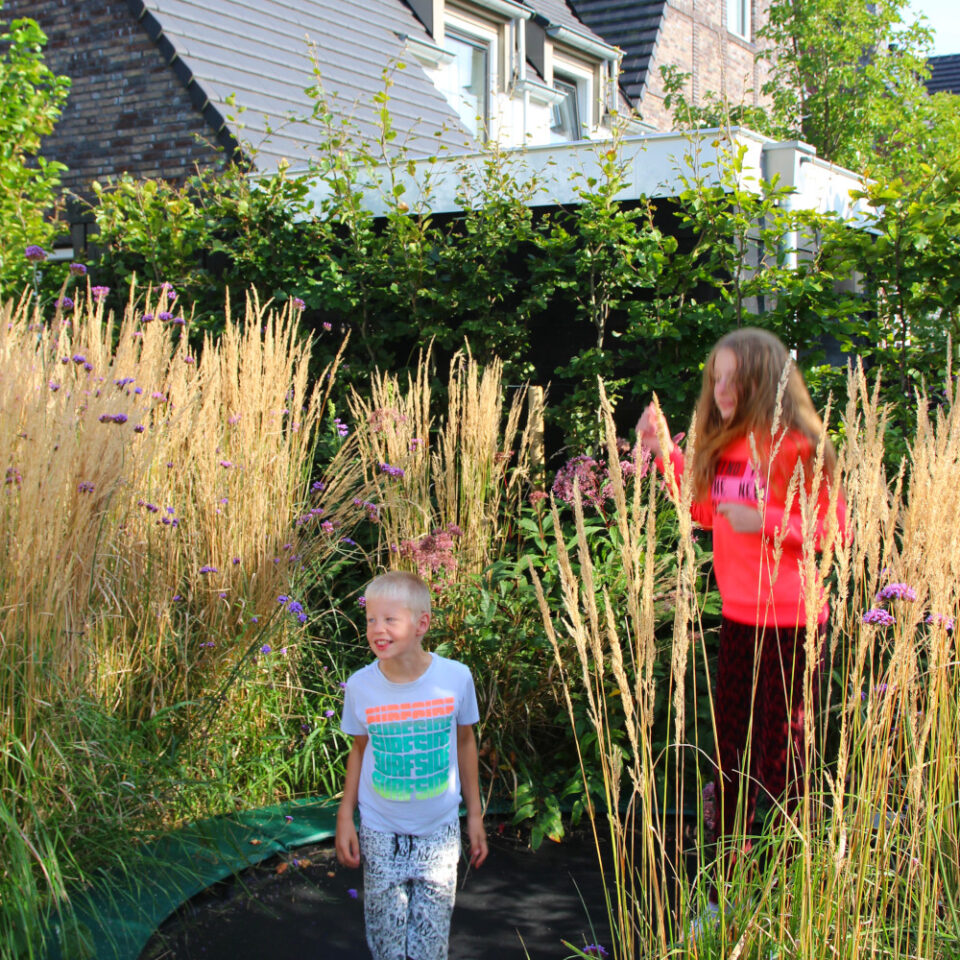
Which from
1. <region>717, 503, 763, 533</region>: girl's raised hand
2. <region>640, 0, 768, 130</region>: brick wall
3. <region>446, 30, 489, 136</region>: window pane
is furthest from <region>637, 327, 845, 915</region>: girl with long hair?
<region>640, 0, 768, 130</region>: brick wall

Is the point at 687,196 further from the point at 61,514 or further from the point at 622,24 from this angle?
the point at 622,24

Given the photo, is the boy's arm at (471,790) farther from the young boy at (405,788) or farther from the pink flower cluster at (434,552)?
the pink flower cluster at (434,552)

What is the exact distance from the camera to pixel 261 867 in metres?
3.28

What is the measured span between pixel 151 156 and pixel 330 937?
26.7 ft

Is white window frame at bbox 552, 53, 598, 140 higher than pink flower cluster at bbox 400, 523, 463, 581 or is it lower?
higher

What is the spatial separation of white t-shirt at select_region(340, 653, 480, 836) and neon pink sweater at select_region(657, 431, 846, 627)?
2.74 feet

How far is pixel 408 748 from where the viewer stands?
2.48 m

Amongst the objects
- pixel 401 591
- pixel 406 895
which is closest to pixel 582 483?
pixel 401 591

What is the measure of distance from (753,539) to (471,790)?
981 millimetres

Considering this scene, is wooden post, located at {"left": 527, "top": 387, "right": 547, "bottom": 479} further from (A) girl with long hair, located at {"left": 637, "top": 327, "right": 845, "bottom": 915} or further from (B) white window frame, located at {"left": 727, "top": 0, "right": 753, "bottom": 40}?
(B) white window frame, located at {"left": 727, "top": 0, "right": 753, "bottom": 40}

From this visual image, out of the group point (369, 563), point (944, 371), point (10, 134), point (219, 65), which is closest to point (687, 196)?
point (944, 371)

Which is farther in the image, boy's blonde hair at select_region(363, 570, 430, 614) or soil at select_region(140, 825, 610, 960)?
soil at select_region(140, 825, 610, 960)

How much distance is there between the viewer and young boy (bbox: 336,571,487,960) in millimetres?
2463

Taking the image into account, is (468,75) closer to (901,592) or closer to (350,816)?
(350,816)
